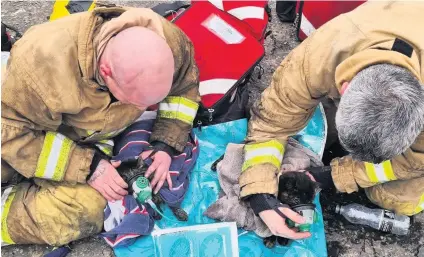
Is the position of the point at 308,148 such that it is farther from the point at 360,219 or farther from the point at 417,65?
the point at 417,65

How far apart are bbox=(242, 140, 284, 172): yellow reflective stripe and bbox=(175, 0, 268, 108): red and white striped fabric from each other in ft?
1.70

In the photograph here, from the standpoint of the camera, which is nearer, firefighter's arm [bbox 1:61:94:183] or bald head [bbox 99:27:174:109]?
bald head [bbox 99:27:174:109]

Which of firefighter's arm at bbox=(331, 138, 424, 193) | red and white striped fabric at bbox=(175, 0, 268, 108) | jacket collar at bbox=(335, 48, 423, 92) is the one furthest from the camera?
red and white striped fabric at bbox=(175, 0, 268, 108)

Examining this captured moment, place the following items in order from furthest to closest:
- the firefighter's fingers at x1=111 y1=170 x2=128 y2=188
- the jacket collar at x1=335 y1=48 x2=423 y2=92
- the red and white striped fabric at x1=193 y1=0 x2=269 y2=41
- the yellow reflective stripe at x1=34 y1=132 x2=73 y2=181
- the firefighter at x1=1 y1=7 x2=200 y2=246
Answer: the red and white striped fabric at x1=193 y1=0 x2=269 y2=41, the firefighter's fingers at x1=111 y1=170 x2=128 y2=188, the yellow reflective stripe at x1=34 y1=132 x2=73 y2=181, the firefighter at x1=1 y1=7 x2=200 y2=246, the jacket collar at x1=335 y1=48 x2=423 y2=92

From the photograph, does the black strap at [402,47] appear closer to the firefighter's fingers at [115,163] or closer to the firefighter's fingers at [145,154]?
the firefighter's fingers at [145,154]

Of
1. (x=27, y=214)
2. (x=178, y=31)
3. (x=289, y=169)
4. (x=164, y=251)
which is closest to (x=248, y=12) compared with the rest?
(x=178, y=31)

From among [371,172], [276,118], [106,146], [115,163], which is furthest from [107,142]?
[371,172]

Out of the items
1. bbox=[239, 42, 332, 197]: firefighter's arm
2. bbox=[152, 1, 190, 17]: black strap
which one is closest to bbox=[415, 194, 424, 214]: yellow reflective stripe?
bbox=[239, 42, 332, 197]: firefighter's arm

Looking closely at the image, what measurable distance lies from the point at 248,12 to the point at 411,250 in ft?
5.95

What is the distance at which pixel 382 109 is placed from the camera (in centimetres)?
217

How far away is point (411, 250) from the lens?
10.4 feet

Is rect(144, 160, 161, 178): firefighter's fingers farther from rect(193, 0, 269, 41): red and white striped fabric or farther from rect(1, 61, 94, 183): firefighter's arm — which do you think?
rect(193, 0, 269, 41): red and white striped fabric

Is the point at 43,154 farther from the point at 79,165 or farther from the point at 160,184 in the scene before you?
the point at 160,184

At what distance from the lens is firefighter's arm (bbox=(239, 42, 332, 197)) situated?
2859 millimetres
